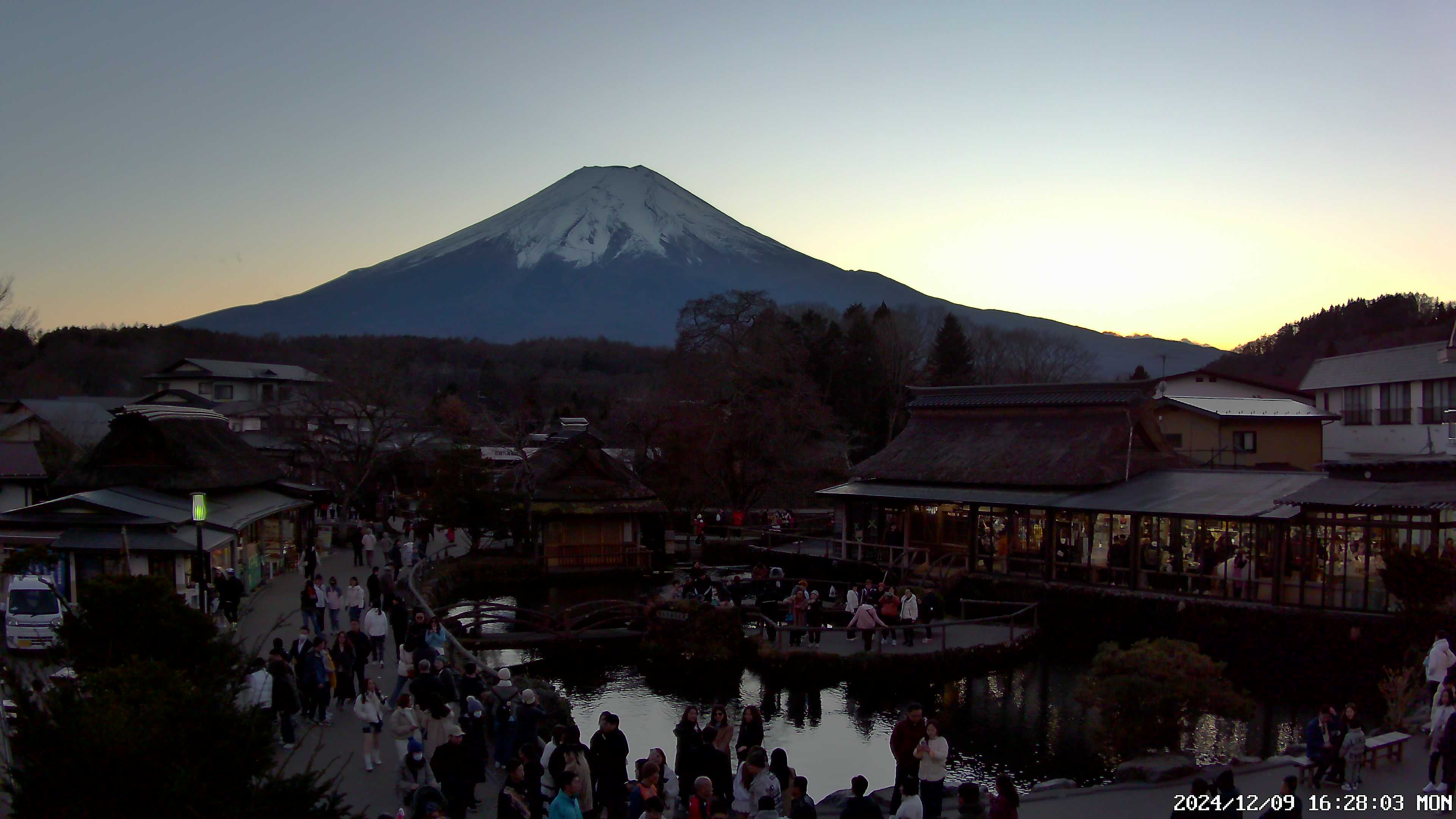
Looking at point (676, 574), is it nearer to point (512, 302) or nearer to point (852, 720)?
point (852, 720)

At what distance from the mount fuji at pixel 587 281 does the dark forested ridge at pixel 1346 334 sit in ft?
173

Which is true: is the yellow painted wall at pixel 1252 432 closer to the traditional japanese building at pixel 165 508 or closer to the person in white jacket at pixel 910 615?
the person in white jacket at pixel 910 615

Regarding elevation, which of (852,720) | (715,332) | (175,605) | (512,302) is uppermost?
(512,302)

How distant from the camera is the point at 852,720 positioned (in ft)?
49.2

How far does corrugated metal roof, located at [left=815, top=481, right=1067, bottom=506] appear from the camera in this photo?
78.7ft

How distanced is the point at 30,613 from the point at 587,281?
5362 inches

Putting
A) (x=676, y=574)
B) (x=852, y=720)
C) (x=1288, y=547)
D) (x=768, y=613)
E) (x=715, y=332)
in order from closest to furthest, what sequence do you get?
(x=852, y=720), (x=1288, y=547), (x=768, y=613), (x=676, y=574), (x=715, y=332)

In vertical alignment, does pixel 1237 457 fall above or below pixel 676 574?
above

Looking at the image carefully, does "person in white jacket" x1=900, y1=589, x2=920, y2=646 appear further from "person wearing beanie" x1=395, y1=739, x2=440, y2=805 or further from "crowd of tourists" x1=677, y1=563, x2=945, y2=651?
"person wearing beanie" x1=395, y1=739, x2=440, y2=805

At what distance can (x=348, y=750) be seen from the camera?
36.9 ft

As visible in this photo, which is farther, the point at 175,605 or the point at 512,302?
the point at 512,302

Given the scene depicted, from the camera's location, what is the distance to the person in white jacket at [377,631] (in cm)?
1449

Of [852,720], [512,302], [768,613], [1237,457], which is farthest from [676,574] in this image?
[512,302]

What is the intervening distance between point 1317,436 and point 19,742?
37.9 m
